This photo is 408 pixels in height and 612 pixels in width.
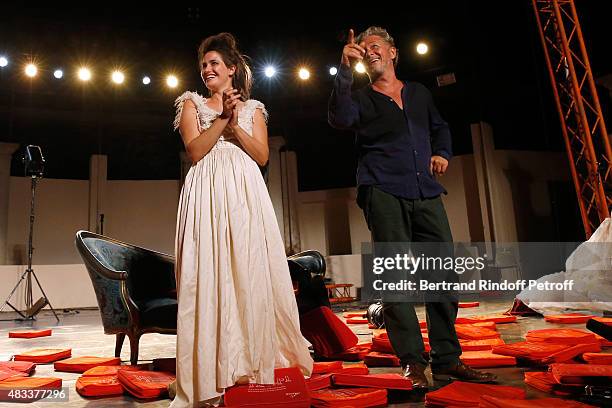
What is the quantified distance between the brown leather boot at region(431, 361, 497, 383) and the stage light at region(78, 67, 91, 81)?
850 cm

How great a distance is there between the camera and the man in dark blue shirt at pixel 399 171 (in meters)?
1.85

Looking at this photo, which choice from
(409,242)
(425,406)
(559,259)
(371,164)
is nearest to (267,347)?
(425,406)

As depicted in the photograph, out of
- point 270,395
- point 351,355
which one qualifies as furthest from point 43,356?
point 270,395

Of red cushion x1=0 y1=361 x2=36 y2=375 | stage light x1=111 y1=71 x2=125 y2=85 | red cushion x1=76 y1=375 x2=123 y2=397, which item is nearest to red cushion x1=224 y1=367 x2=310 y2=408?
red cushion x1=76 y1=375 x2=123 y2=397

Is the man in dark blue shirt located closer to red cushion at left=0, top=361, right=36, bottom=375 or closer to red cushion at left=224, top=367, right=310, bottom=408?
red cushion at left=224, top=367, right=310, bottom=408

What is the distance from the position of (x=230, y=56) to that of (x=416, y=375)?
1.40 m

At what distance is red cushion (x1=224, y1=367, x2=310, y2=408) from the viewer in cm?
148

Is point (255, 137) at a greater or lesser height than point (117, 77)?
lesser

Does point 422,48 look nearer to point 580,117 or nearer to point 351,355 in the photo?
point 580,117

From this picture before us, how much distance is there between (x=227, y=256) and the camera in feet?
5.35

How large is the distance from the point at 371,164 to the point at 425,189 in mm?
246

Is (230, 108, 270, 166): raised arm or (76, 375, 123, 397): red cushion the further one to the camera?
(76, 375, 123, 397): red cushion

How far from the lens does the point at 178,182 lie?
10148 mm

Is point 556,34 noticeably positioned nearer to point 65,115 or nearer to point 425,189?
point 425,189
